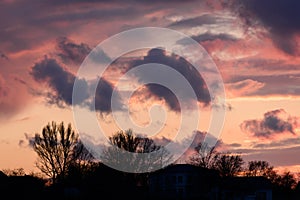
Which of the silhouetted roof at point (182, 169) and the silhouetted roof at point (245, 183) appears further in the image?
the silhouetted roof at point (182, 169)

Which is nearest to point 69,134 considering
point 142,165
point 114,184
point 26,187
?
point 142,165

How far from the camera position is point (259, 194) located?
129875 millimetres

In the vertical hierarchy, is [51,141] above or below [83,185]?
above

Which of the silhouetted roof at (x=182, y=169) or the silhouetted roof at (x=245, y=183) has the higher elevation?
the silhouetted roof at (x=182, y=169)

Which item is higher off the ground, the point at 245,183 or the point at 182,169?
the point at 182,169

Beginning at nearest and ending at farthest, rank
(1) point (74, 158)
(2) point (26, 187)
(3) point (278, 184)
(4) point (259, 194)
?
(2) point (26, 187), (1) point (74, 158), (4) point (259, 194), (3) point (278, 184)

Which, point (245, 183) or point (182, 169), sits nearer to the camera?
point (245, 183)

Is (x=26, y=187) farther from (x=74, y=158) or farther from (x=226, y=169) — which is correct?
(x=226, y=169)

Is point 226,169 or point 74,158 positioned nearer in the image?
point 74,158

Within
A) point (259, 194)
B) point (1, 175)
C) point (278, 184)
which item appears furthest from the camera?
point (278, 184)

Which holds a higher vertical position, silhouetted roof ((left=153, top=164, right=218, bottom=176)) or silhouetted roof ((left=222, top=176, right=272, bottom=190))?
silhouetted roof ((left=153, top=164, right=218, bottom=176))

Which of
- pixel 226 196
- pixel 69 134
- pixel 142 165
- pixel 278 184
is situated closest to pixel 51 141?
pixel 69 134

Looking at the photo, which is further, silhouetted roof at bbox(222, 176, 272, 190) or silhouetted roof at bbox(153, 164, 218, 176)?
silhouetted roof at bbox(153, 164, 218, 176)

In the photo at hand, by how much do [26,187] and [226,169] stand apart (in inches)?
1995
